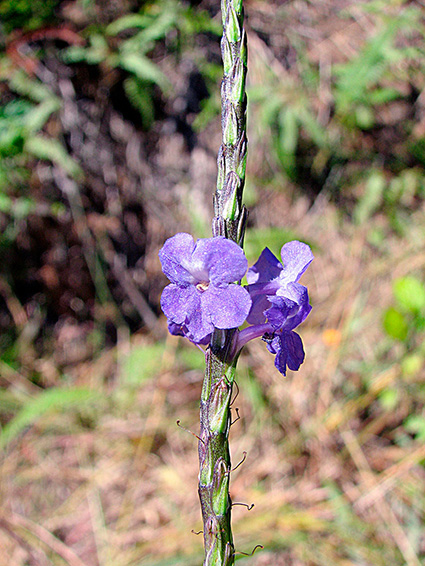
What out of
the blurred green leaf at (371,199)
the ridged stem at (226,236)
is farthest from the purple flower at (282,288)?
the blurred green leaf at (371,199)

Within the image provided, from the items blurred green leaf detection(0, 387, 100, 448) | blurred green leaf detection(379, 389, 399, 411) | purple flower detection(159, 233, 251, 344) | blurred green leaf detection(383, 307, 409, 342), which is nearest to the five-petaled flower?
purple flower detection(159, 233, 251, 344)

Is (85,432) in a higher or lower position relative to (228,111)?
higher

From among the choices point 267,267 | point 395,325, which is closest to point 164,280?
point 395,325

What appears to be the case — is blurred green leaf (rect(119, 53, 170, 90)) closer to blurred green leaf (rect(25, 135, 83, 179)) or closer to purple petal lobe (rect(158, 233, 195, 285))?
blurred green leaf (rect(25, 135, 83, 179))

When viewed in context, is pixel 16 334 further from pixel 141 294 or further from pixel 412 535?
pixel 412 535

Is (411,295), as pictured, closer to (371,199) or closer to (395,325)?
(395,325)

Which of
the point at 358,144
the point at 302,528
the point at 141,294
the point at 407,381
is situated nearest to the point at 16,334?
the point at 141,294

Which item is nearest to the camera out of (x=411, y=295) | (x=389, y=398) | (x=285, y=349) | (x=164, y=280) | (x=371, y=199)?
(x=285, y=349)
